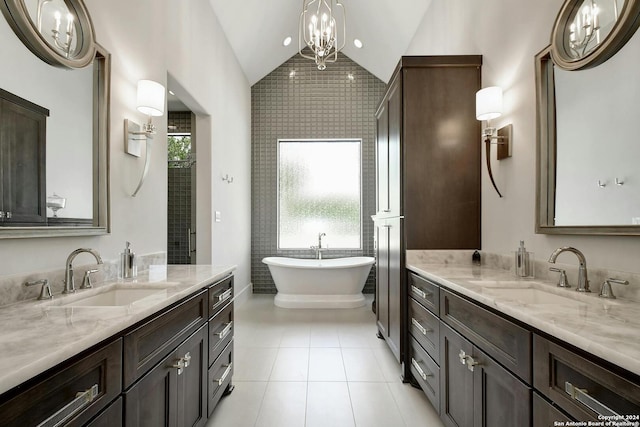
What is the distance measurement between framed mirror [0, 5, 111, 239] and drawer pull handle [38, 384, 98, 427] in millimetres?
711

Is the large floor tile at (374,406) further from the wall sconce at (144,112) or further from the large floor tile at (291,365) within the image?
the wall sconce at (144,112)

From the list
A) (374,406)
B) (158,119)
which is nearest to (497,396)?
(374,406)

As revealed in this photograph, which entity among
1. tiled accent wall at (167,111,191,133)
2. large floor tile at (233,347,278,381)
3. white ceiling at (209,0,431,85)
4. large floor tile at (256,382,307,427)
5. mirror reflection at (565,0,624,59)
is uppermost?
white ceiling at (209,0,431,85)

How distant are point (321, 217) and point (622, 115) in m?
4.49

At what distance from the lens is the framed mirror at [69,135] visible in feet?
4.14

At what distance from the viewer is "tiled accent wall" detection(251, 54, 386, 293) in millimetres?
5520

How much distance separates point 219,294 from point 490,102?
80.9 inches

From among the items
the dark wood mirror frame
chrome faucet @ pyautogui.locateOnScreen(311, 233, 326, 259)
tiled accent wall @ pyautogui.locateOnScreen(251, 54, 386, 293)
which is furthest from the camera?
tiled accent wall @ pyautogui.locateOnScreen(251, 54, 386, 293)

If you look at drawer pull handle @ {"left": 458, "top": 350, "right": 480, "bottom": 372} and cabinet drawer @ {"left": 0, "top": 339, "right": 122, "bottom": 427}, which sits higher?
cabinet drawer @ {"left": 0, "top": 339, "right": 122, "bottom": 427}

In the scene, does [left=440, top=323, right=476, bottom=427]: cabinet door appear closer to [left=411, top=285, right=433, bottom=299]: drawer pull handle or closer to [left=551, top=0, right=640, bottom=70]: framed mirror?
[left=411, top=285, right=433, bottom=299]: drawer pull handle

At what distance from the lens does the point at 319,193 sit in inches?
222

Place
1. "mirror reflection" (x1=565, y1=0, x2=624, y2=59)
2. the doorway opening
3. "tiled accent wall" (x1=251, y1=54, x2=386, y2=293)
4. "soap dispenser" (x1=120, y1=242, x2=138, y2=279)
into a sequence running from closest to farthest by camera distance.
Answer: "mirror reflection" (x1=565, y1=0, x2=624, y2=59)
"soap dispenser" (x1=120, y1=242, x2=138, y2=279)
the doorway opening
"tiled accent wall" (x1=251, y1=54, x2=386, y2=293)

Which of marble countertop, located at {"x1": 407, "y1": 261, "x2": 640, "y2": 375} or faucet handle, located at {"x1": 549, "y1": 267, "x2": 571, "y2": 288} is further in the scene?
faucet handle, located at {"x1": 549, "y1": 267, "x2": 571, "y2": 288}

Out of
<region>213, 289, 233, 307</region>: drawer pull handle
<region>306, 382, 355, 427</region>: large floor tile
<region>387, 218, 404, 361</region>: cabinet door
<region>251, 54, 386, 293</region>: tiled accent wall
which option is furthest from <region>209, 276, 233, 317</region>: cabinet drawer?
<region>251, 54, 386, 293</region>: tiled accent wall
